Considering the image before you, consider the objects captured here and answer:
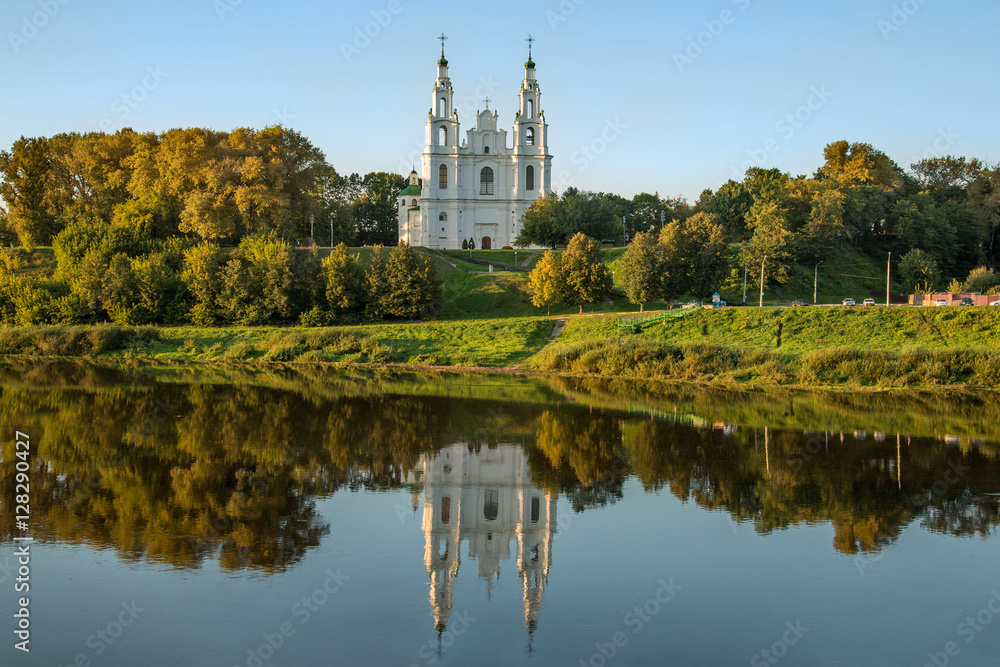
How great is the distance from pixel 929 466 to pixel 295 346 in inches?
1376

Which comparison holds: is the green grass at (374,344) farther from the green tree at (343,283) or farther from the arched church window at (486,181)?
the arched church window at (486,181)

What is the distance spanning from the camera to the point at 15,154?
71.5 meters

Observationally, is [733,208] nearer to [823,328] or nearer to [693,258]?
[693,258]

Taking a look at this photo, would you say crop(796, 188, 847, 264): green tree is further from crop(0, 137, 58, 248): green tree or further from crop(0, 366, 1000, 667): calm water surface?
crop(0, 137, 58, 248): green tree

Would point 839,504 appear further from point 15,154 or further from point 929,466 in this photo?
point 15,154

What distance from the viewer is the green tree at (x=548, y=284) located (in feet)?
181

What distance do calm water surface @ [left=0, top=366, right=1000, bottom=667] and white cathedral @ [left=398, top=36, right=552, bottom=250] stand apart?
2229 inches

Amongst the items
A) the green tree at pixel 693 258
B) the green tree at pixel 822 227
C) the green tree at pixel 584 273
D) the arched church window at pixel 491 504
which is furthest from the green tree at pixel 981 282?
the arched church window at pixel 491 504

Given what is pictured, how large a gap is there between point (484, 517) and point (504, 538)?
1.39 metres

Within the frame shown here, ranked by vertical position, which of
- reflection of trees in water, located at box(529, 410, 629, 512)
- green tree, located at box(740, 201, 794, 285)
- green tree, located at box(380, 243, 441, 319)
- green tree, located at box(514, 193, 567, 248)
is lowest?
reflection of trees in water, located at box(529, 410, 629, 512)

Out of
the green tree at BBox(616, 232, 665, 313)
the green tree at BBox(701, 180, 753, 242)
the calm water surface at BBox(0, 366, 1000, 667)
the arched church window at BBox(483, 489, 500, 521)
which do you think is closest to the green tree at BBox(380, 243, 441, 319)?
the green tree at BBox(616, 232, 665, 313)

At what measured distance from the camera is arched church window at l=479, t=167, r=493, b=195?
8606 cm

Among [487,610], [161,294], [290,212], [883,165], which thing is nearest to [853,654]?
[487,610]

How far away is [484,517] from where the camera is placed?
61.0 ft
